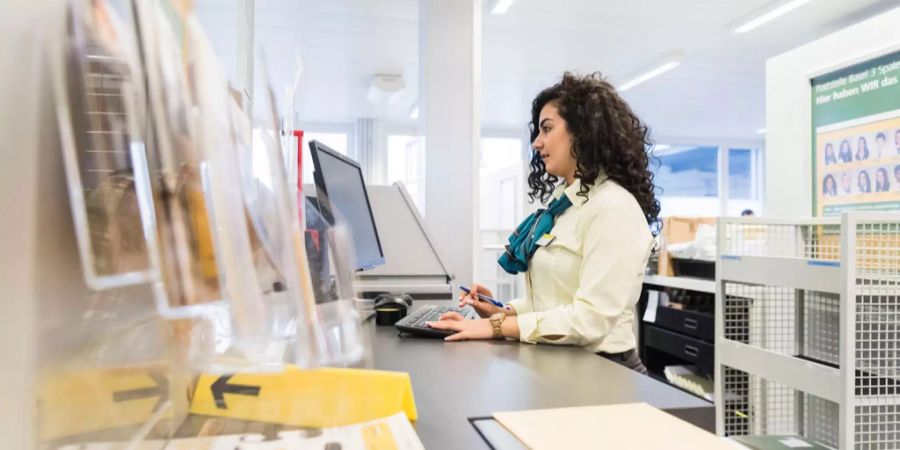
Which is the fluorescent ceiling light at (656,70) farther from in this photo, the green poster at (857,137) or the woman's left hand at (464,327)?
the woman's left hand at (464,327)

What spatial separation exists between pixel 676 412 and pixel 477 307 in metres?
0.83

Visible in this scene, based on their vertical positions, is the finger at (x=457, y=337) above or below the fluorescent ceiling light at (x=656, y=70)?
below

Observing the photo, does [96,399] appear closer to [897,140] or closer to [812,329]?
[812,329]

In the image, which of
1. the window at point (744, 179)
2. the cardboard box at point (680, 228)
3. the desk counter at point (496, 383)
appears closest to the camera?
the desk counter at point (496, 383)

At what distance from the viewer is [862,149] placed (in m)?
2.35

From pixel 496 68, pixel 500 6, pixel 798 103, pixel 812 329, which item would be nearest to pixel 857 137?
pixel 798 103

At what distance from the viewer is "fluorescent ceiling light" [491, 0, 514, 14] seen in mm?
3438

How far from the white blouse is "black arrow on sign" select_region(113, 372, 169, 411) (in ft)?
2.72

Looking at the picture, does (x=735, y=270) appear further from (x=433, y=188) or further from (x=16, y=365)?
(x=16, y=365)

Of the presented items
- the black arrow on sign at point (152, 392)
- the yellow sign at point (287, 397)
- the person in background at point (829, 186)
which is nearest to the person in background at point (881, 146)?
the person in background at point (829, 186)

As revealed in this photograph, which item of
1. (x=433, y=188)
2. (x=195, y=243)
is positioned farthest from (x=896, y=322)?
(x=195, y=243)

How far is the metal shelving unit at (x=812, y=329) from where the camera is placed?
161 cm

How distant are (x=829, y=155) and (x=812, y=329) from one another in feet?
2.95

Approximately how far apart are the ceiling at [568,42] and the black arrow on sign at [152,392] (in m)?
2.36
